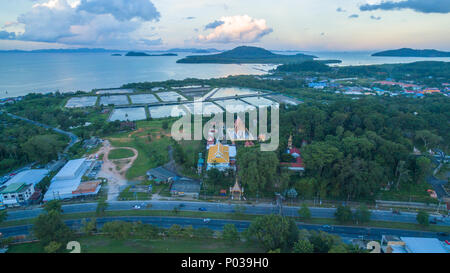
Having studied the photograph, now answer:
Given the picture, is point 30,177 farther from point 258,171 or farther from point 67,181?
point 258,171

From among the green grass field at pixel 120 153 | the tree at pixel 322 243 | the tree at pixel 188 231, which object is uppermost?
the green grass field at pixel 120 153

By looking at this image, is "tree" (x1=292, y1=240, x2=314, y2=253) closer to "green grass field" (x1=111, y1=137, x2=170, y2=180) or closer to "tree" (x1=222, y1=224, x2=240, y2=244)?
"tree" (x1=222, y1=224, x2=240, y2=244)

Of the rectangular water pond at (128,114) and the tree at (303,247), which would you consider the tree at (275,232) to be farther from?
the rectangular water pond at (128,114)

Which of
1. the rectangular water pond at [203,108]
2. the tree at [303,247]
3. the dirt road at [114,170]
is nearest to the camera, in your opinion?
the tree at [303,247]

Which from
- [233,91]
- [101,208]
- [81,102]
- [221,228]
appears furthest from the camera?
[233,91]

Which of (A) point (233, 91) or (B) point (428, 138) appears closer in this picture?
(B) point (428, 138)

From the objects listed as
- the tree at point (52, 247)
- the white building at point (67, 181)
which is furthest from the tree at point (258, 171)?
the white building at point (67, 181)

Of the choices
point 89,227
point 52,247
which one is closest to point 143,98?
point 89,227
